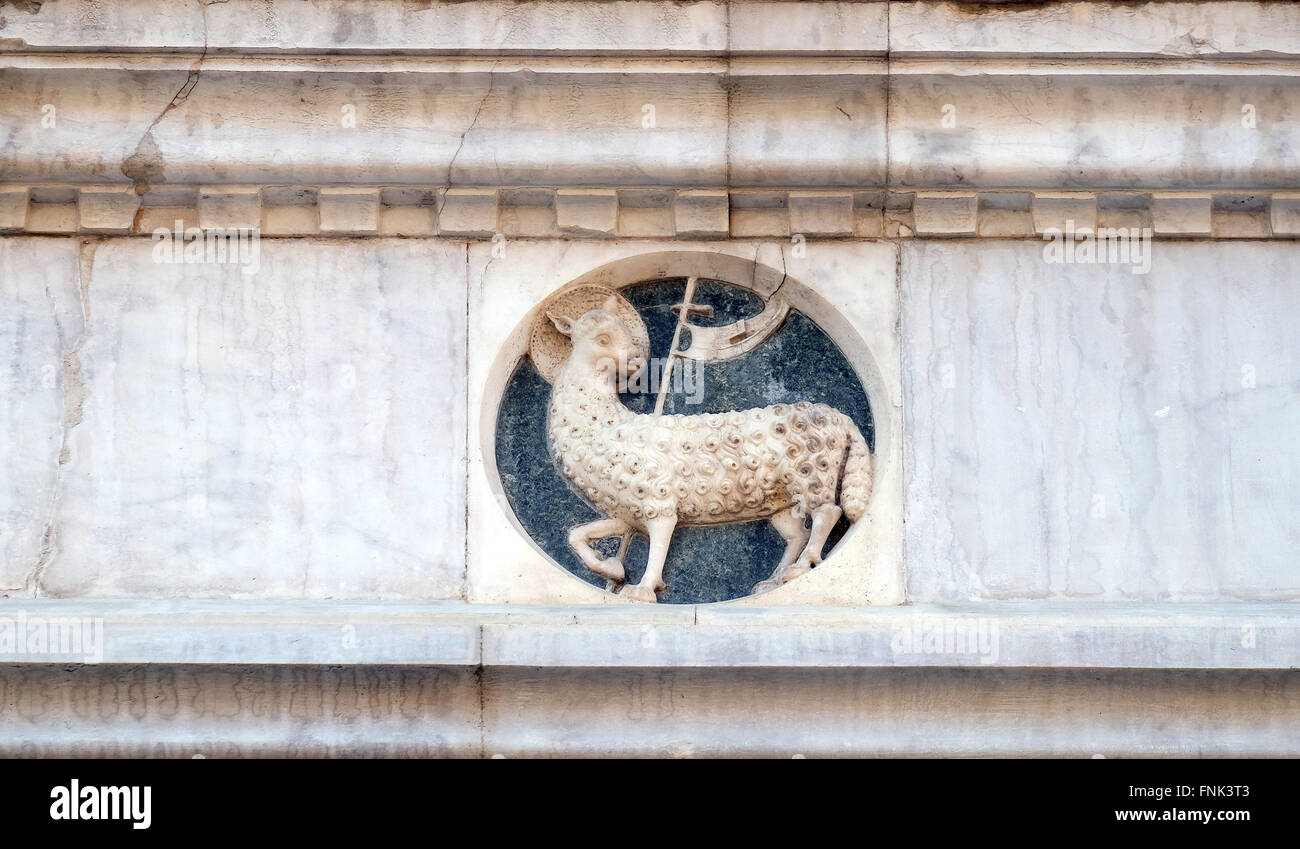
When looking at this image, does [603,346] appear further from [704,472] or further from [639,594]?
[639,594]

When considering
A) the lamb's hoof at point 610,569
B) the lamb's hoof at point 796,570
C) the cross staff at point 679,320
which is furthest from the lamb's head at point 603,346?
the lamb's hoof at point 796,570

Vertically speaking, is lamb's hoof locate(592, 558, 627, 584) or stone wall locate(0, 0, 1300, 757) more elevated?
stone wall locate(0, 0, 1300, 757)

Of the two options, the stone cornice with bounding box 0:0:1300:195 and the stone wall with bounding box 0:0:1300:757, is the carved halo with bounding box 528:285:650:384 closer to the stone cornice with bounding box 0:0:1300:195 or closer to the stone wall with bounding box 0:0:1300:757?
the stone wall with bounding box 0:0:1300:757

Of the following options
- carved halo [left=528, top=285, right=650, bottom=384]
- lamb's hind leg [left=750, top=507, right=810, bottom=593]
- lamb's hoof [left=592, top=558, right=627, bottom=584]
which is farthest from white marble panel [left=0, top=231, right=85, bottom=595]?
lamb's hind leg [left=750, top=507, right=810, bottom=593]

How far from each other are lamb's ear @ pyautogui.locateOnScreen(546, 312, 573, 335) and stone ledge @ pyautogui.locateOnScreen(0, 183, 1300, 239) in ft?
0.92

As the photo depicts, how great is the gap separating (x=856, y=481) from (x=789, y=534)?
0.30 m

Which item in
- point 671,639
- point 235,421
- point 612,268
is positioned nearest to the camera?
point 671,639

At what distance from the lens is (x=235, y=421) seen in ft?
21.7

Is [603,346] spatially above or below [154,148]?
below

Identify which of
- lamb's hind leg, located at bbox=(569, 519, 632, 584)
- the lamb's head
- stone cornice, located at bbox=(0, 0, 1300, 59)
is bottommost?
lamb's hind leg, located at bbox=(569, 519, 632, 584)

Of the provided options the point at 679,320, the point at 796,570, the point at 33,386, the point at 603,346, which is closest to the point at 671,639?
the point at 796,570

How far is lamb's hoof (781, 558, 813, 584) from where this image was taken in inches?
255

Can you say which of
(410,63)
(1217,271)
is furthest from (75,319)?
(1217,271)

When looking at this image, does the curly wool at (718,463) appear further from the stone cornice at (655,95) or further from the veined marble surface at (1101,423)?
the stone cornice at (655,95)
